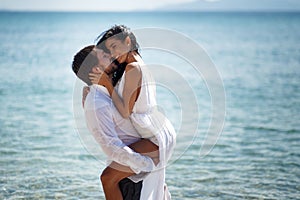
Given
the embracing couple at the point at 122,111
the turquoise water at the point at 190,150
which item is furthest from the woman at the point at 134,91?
the turquoise water at the point at 190,150

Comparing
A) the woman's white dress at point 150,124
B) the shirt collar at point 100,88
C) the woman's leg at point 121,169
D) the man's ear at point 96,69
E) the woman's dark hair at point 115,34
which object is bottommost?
the woman's leg at point 121,169

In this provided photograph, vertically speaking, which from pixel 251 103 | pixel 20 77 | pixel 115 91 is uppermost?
pixel 115 91

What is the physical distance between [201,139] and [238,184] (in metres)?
2.82

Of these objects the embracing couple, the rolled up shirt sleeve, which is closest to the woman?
the embracing couple

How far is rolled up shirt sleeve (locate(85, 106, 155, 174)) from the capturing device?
181 inches

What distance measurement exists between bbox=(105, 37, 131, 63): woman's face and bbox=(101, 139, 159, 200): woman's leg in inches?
28.6

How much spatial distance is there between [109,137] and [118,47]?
751 mm

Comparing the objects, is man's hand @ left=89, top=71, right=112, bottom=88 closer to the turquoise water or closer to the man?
the man

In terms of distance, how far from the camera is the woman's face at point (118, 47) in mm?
4668

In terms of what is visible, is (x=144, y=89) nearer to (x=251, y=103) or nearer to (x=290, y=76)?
(x=251, y=103)

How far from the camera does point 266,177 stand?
8.48 m

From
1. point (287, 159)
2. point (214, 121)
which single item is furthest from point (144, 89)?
point (214, 121)

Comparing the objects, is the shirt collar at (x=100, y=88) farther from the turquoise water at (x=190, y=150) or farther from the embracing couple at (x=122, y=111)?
the turquoise water at (x=190, y=150)

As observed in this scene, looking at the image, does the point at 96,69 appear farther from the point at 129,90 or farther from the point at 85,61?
the point at 129,90
